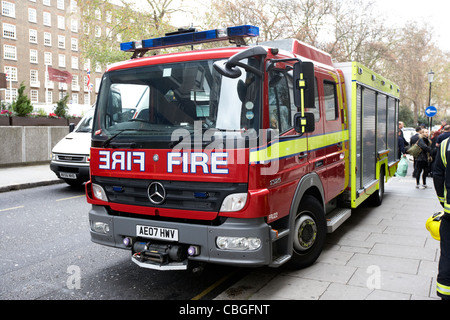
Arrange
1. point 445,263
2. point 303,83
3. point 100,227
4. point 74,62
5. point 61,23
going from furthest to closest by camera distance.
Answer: point 74,62 < point 61,23 < point 100,227 < point 303,83 < point 445,263

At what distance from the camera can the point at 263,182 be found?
3756mm

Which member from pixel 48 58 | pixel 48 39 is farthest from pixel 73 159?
pixel 48 39

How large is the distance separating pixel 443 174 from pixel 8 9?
54.9m

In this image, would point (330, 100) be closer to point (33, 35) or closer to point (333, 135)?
point (333, 135)

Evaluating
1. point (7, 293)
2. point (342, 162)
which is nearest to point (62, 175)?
point (7, 293)

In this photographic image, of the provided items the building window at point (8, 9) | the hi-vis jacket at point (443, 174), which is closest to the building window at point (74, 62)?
the building window at point (8, 9)

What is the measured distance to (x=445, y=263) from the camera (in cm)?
338

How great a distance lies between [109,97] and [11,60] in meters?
51.2

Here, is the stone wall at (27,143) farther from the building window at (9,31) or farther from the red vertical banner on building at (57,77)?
the building window at (9,31)

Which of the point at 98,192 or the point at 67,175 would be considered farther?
the point at 67,175

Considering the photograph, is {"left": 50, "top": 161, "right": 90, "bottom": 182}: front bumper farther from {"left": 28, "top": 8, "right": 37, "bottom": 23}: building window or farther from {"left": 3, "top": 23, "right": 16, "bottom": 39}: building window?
{"left": 28, "top": 8, "right": 37, "bottom": 23}: building window

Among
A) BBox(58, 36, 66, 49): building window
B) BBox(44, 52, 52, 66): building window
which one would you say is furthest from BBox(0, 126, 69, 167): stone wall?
BBox(58, 36, 66, 49): building window
